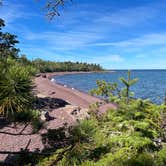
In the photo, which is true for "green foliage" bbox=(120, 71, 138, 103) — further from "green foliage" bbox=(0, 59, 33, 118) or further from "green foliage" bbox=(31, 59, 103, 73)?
"green foliage" bbox=(31, 59, 103, 73)

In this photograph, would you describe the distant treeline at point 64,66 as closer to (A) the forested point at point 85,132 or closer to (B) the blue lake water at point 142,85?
(B) the blue lake water at point 142,85

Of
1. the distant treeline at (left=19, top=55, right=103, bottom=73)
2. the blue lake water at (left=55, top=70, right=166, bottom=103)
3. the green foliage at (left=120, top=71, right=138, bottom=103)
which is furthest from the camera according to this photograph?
the distant treeline at (left=19, top=55, right=103, bottom=73)

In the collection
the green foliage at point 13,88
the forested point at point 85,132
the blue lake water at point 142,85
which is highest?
the green foliage at point 13,88

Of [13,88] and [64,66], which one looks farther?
[64,66]

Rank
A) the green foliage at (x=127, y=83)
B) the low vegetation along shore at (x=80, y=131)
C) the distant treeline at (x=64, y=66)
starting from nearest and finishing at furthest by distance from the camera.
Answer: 1. the low vegetation along shore at (x=80, y=131)
2. the green foliage at (x=127, y=83)
3. the distant treeline at (x=64, y=66)

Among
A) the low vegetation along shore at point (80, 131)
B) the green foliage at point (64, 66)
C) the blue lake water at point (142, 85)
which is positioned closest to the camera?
the low vegetation along shore at point (80, 131)

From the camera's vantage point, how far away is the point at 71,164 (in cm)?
349

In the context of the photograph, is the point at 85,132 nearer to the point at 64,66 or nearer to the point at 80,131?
the point at 80,131

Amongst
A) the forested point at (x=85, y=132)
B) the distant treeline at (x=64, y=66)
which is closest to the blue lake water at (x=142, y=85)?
the forested point at (x=85, y=132)

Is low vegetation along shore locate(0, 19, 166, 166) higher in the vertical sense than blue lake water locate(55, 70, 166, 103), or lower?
higher

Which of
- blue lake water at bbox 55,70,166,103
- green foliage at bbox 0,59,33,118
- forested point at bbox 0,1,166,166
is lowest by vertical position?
blue lake water at bbox 55,70,166,103

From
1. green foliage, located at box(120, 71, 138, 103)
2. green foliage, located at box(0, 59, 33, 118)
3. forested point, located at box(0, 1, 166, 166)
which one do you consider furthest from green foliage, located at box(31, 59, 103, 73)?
green foliage, located at box(0, 59, 33, 118)

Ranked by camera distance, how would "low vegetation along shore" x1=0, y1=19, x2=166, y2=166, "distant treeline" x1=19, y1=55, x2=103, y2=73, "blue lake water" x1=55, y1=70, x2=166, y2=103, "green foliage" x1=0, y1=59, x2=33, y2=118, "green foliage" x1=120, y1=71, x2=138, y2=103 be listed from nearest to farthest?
"green foliage" x1=0, y1=59, x2=33, y2=118 < "low vegetation along shore" x1=0, y1=19, x2=166, y2=166 < "green foliage" x1=120, y1=71, x2=138, y2=103 < "blue lake water" x1=55, y1=70, x2=166, y2=103 < "distant treeline" x1=19, y1=55, x2=103, y2=73

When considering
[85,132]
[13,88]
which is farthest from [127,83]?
[13,88]
